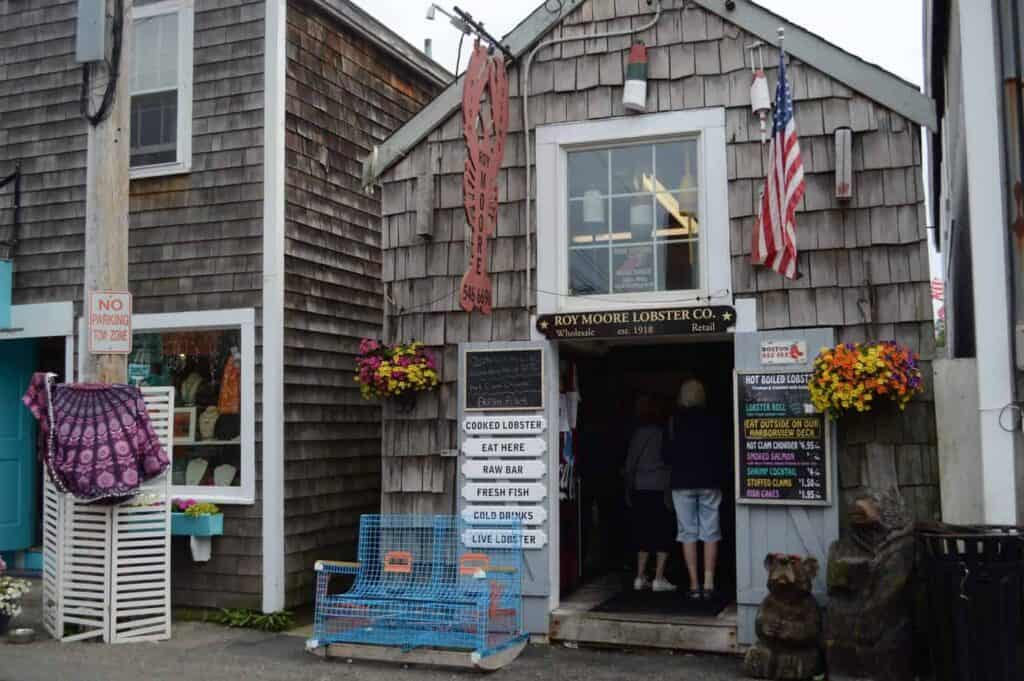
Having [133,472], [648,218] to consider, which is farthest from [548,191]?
[133,472]

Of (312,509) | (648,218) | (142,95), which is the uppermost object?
(142,95)

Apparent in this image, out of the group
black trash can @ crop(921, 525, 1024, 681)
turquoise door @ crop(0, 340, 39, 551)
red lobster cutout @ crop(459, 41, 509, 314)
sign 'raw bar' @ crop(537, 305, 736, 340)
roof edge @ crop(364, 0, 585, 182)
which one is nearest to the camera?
black trash can @ crop(921, 525, 1024, 681)

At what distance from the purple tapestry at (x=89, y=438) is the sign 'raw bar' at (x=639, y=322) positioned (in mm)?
3113

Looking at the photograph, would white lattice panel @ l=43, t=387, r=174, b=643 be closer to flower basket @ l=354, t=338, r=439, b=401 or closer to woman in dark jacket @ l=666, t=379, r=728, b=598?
flower basket @ l=354, t=338, r=439, b=401

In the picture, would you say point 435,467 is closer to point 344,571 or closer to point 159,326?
point 344,571

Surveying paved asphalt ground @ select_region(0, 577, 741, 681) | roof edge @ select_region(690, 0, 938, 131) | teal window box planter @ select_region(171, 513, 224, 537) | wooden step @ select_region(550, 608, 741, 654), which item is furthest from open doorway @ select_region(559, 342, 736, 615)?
teal window box planter @ select_region(171, 513, 224, 537)

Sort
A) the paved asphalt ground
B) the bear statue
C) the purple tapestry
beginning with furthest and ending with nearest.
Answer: the purple tapestry
the paved asphalt ground
the bear statue

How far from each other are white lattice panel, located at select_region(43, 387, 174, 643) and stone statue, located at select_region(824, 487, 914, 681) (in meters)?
4.86

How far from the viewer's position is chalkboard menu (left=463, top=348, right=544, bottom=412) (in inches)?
302

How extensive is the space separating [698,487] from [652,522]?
0.73 metres

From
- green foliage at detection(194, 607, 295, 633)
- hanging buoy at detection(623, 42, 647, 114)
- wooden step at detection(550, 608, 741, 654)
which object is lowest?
green foliage at detection(194, 607, 295, 633)

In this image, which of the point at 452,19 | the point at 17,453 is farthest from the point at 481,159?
the point at 17,453

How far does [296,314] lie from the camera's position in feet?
30.1

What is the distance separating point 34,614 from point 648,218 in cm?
600
